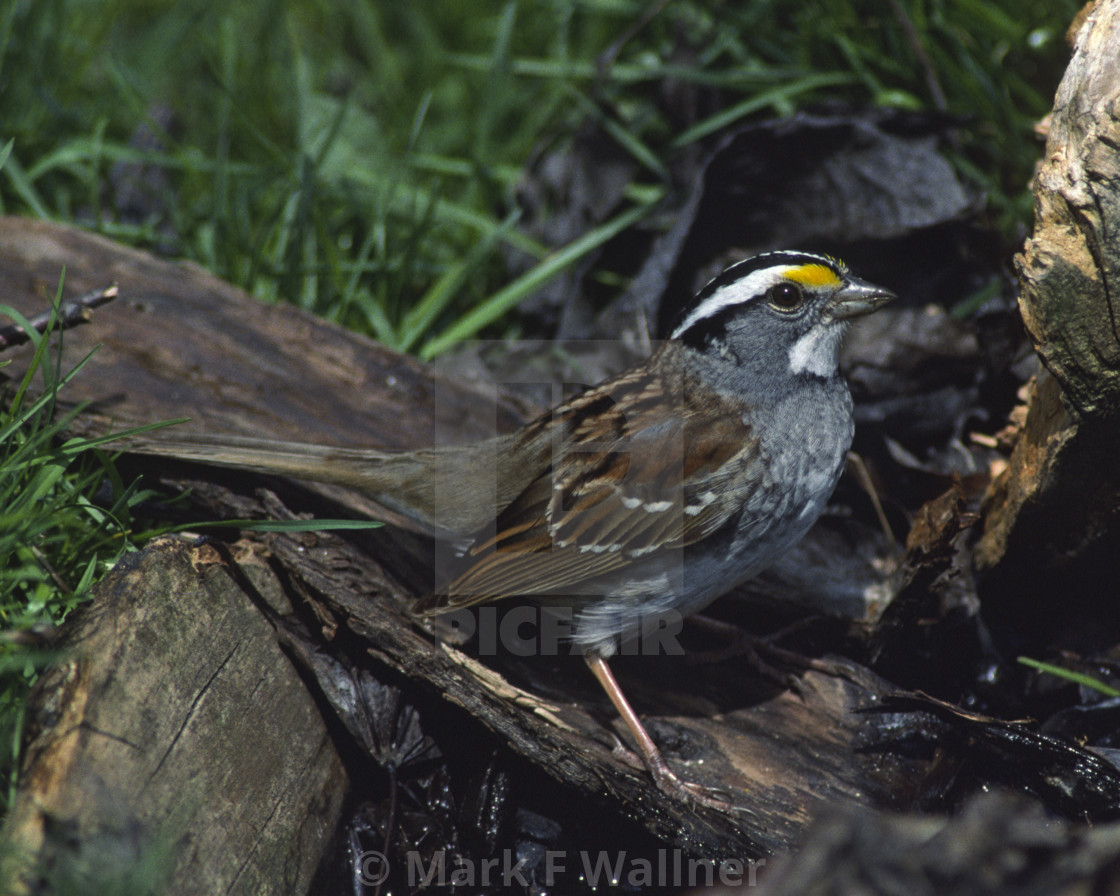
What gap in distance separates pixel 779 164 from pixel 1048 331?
2.26 m

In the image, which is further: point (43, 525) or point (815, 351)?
point (815, 351)

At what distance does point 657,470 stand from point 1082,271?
1366 millimetres

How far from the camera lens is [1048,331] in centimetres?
267

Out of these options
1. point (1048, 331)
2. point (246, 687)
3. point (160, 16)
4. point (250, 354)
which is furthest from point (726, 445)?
point (160, 16)

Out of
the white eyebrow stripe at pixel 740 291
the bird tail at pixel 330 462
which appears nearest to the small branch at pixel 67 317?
the bird tail at pixel 330 462

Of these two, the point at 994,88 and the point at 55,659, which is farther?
the point at 994,88

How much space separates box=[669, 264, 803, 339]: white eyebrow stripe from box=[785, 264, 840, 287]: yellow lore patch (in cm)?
2

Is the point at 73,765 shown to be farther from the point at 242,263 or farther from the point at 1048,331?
the point at 242,263

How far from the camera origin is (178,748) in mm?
2447

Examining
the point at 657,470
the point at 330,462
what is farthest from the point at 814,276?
the point at 330,462

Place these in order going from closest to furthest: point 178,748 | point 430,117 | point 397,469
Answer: point 178,748
point 397,469
point 430,117

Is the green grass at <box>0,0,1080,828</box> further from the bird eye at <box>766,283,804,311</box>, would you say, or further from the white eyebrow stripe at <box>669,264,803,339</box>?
the bird eye at <box>766,283,804,311</box>

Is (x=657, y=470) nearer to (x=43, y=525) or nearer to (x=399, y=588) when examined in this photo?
(x=399, y=588)

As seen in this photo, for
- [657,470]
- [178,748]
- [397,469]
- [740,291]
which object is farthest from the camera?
[397,469]
